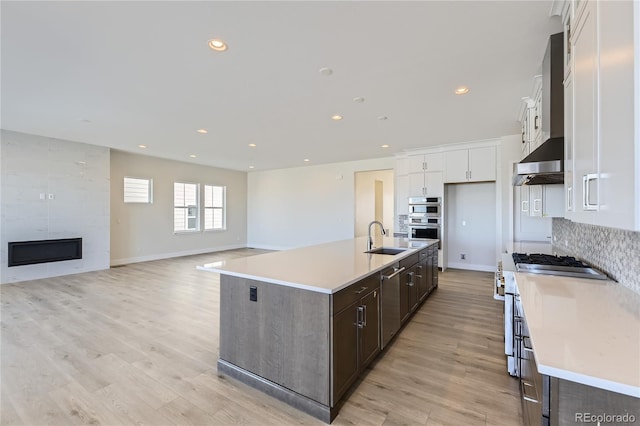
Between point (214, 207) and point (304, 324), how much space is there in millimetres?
8109

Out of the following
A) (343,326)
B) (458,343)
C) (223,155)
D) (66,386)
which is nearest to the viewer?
(343,326)

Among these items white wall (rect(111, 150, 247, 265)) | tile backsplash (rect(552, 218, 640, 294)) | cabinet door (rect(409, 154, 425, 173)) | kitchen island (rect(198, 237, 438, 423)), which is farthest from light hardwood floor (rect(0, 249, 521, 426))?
cabinet door (rect(409, 154, 425, 173))

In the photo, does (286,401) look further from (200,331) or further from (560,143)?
(560,143)

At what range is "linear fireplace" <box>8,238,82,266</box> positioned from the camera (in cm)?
505

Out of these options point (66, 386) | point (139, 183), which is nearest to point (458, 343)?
point (66, 386)

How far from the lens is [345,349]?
6.25 feet

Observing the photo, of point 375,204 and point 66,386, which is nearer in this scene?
point 66,386

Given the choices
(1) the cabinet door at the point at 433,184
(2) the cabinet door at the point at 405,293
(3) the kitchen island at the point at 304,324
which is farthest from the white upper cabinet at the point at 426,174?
(3) the kitchen island at the point at 304,324

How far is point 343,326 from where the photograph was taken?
74.0 inches

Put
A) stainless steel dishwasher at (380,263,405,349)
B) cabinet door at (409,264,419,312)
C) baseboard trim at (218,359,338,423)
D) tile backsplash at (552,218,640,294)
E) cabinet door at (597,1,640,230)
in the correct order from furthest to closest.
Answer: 1. cabinet door at (409,264,419,312)
2. stainless steel dishwasher at (380,263,405,349)
3. baseboard trim at (218,359,338,423)
4. tile backsplash at (552,218,640,294)
5. cabinet door at (597,1,640,230)

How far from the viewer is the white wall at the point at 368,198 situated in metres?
8.20

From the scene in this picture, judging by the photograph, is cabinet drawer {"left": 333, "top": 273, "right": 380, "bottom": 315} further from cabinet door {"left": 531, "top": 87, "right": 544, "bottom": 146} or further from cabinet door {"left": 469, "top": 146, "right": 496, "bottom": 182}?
cabinet door {"left": 469, "top": 146, "right": 496, "bottom": 182}

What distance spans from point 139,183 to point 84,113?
353 cm

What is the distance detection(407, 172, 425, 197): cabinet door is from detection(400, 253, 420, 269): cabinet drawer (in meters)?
3.11
